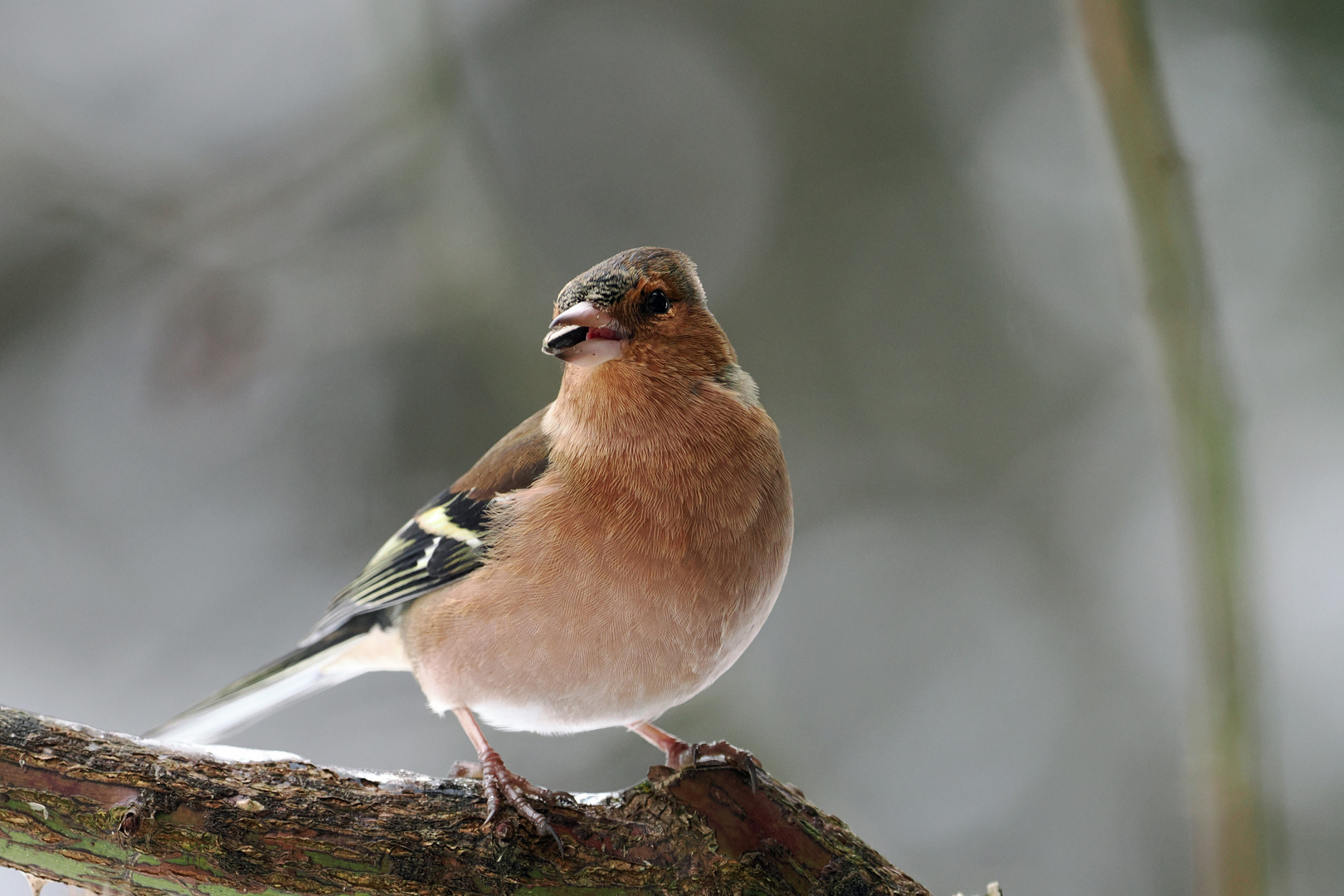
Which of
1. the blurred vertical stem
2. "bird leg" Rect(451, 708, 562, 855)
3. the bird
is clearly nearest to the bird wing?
the bird

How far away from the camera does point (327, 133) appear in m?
3.15

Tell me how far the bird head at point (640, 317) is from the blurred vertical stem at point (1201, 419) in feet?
2.77

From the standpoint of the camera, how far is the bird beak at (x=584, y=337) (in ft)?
5.71

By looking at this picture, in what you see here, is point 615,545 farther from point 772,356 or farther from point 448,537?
point 772,356

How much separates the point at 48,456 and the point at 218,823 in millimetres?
2233

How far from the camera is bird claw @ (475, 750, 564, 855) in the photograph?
1637 millimetres

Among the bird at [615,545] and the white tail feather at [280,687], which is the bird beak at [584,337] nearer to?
the bird at [615,545]

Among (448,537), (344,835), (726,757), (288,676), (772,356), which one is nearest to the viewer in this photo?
(344,835)

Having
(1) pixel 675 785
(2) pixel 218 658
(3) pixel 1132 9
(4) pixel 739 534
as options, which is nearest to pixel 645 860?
(1) pixel 675 785

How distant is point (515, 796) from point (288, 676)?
96cm

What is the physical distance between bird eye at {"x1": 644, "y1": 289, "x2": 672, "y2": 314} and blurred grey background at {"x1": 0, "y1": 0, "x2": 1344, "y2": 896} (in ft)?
4.24

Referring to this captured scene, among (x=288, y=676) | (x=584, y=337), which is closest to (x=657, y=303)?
(x=584, y=337)

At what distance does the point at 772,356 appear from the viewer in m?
3.35

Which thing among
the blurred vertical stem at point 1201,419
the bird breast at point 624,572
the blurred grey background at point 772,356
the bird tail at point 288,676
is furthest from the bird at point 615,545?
the blurred grey background at point 772,356
